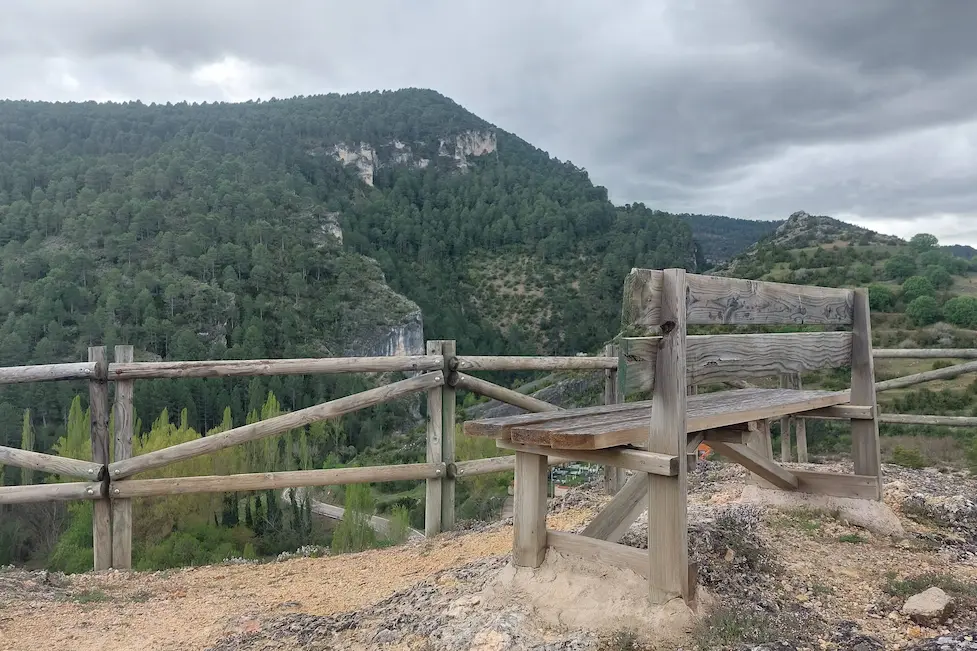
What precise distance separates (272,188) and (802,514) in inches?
3365

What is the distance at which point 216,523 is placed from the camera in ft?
16.6

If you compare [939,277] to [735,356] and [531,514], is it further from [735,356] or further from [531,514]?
[531,514]

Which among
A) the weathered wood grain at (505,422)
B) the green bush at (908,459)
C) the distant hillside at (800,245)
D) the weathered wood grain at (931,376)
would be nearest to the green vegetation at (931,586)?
the weathered wood grain at (505,422)

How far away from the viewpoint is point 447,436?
4656 millimetres

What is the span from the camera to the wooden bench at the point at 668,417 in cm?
235

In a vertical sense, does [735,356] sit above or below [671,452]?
above

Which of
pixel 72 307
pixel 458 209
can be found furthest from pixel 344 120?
pixel 72 307

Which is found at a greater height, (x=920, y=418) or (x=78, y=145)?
(x=78, y=145)

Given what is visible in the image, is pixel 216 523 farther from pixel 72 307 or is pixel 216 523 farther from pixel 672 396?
pixel 72 307

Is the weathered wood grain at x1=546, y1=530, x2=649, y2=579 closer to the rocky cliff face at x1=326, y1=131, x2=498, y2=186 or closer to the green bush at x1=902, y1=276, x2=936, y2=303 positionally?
the green bush at x1=902, y1=276, x2=936, y2=303

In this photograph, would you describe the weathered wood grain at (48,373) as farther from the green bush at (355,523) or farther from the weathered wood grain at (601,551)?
the weathered wood grain at (601,551)

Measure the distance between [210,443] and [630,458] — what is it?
9.25ft

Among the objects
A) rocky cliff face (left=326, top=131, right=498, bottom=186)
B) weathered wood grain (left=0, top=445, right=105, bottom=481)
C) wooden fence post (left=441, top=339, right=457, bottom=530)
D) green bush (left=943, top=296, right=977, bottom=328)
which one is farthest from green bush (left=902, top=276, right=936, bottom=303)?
rocky cliff face (left=326, top=131, right=498, bottom=186)

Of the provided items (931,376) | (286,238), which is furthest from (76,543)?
(286,238)
